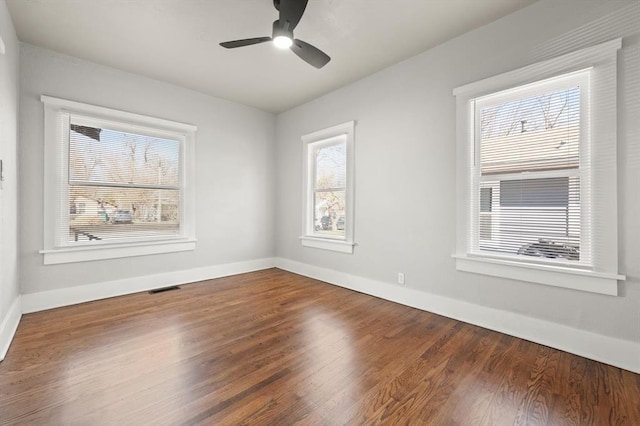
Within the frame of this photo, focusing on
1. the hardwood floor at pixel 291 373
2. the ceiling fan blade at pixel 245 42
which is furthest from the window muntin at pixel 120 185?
the ceiling fan blade at pixel 245 42

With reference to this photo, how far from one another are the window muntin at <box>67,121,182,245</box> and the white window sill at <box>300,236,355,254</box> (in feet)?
6.62

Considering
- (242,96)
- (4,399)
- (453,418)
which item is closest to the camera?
(453,418)

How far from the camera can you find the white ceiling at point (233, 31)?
97.5 inches

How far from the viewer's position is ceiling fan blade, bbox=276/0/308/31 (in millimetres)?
2063

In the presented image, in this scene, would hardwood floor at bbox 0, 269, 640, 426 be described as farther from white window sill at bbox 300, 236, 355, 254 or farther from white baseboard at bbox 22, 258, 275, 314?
white window sill at bbox 300, 236, 355, 254

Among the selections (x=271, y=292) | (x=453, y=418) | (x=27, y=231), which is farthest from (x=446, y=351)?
(x=27, y=231)

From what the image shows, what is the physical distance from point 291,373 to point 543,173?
2.63 m

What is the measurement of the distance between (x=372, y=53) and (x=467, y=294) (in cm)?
282

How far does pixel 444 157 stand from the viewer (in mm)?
3039

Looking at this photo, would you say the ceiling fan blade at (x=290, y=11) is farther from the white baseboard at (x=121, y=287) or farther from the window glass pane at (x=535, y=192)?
the white baseboard at (x=121, y=287)

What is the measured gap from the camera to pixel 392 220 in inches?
139

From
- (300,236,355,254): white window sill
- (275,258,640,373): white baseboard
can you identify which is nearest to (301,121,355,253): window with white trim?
(300,236,355,254): white window sill

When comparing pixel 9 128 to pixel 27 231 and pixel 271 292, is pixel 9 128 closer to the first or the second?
pixel 27 231

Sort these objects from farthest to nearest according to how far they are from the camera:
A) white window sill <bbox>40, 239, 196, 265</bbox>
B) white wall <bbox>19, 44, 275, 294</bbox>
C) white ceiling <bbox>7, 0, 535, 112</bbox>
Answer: white window sill <bbox>40, 239, 196, 265</bbox>, white wall <bbox>19, 44, 275, 294</bbox>, white ceiling <bbox>7, 0, 535, 112</bbox>
